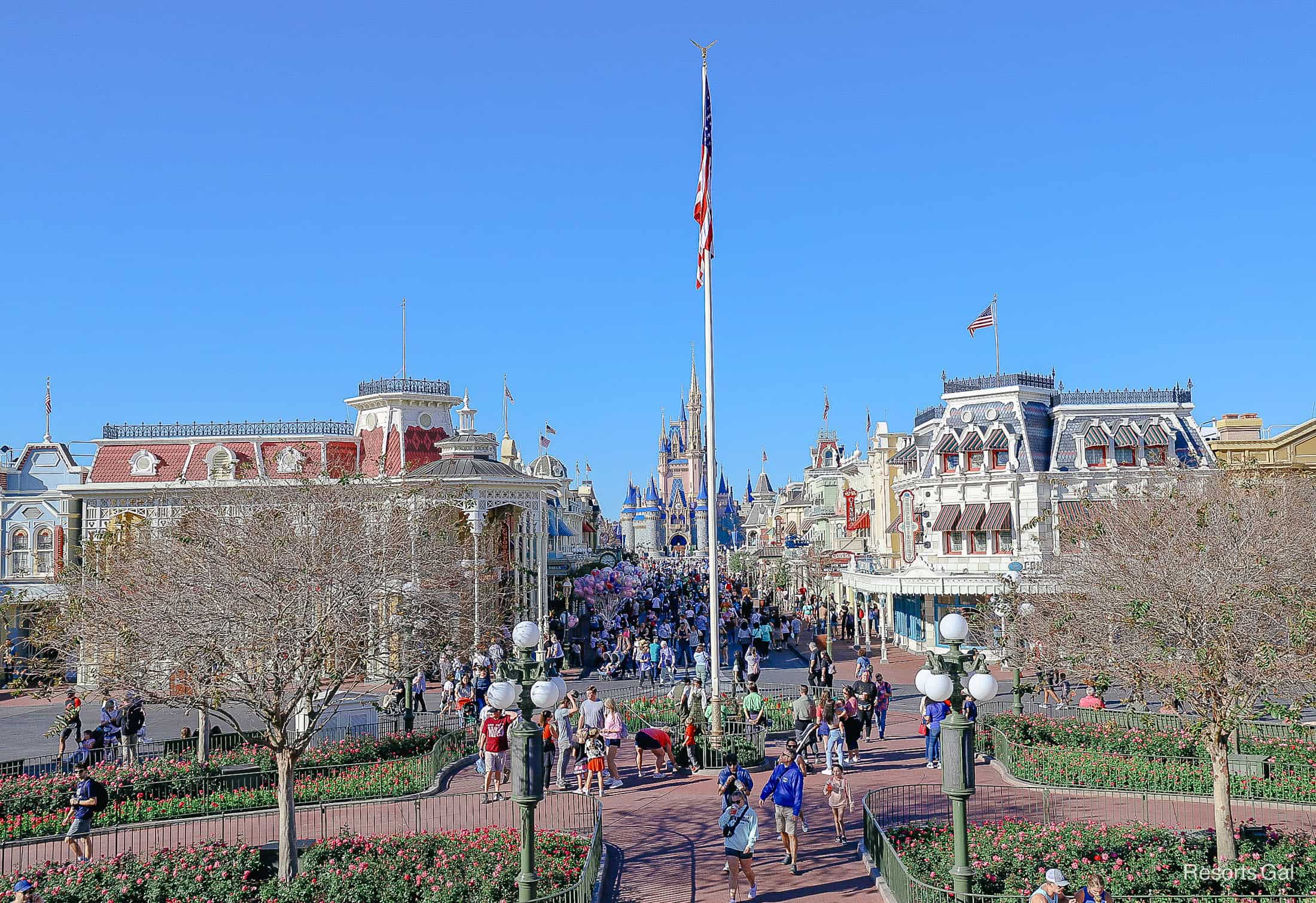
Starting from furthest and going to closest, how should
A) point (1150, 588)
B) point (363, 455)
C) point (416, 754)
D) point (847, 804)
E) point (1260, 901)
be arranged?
point (363, 455), point (416, 754), point (847, 804), point (1150, 588), point (1260, 901)

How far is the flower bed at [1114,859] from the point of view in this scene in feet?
34.8

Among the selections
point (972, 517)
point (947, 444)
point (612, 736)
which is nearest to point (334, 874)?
point (612, 736)

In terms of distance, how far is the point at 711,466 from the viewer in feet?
61.8

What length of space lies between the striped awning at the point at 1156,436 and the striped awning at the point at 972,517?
5945mm

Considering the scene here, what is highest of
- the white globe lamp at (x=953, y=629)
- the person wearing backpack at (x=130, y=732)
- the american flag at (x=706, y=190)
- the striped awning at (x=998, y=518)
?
the american flag at (x=706, y=190)

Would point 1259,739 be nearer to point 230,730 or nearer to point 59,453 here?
point 230,730

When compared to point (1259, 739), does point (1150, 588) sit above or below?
above

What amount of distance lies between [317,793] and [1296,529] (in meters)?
17.6

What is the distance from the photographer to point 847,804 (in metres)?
14.6

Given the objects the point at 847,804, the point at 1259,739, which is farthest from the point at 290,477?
the point at 1259,739

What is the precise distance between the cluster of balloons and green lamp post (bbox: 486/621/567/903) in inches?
1294

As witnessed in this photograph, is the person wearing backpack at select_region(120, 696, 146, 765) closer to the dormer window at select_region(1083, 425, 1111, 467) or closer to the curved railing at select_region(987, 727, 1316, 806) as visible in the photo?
the curved railing at select_region(987, 727, 1316, 806)

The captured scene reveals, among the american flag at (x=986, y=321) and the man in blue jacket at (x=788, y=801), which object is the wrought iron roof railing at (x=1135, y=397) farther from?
the man in blue jacket at (x=788, y=801)

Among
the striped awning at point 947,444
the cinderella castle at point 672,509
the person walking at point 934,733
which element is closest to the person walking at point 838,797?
the person walking at point 934,733
